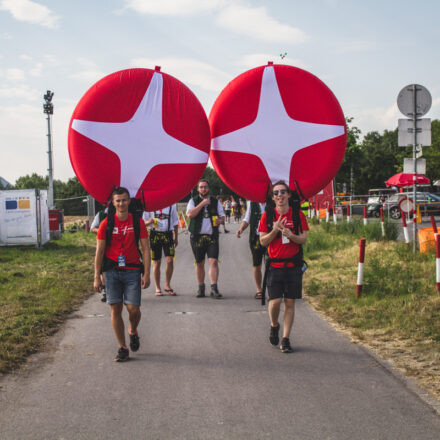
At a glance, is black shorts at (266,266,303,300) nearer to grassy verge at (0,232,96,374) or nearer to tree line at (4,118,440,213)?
grassy verge at (0,232,96,374)

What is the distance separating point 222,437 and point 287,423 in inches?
19.5

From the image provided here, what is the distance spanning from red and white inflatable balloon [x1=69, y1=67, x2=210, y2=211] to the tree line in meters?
24.5

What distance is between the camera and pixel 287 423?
3521 millimetres

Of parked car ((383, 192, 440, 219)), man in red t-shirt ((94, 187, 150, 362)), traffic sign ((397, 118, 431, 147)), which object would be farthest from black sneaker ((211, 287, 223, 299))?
parked car ((383, 192, 440, 219))

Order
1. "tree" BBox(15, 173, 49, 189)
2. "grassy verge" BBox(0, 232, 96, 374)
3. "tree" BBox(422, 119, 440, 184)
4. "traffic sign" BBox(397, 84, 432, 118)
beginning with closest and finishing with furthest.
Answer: "grassy verge" BBox(0, 232, 96, 374) < "traffic sign" BBox(397, 84, 432, 118) < "tree" BBox(422, 119, 440, 184) < "tree" BBox(15, 173, 49, 189)

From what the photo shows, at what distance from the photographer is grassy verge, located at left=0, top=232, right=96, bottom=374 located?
5.58 m

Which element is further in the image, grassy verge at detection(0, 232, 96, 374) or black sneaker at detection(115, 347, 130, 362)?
grassy verge at detection(0, 232, 96, 374)

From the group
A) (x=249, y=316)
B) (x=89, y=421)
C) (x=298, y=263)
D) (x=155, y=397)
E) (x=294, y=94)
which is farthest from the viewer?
(x=249, y=316)

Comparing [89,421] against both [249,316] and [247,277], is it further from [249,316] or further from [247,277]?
[247,277]

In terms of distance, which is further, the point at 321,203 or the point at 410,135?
the point at 321,203

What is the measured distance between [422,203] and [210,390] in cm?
2519

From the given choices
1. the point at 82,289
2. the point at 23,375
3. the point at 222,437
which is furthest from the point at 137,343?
the point at 82,289

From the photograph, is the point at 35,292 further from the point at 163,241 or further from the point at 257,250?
the point at 257,250

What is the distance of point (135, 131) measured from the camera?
4.74 meters
